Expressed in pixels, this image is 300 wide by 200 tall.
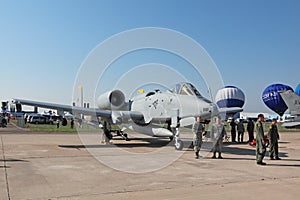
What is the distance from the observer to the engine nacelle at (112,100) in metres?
18.4

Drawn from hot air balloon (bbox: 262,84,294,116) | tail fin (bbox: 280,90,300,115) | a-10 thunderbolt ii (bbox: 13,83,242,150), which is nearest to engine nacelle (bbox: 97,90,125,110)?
a-10 thunderbolt ii (bbox: 13,83,242,150)

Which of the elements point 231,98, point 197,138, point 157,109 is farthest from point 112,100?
point 231,98

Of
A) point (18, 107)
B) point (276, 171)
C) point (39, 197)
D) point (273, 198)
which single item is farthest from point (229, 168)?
point (18, 107)

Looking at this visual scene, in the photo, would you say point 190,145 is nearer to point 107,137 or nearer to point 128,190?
point 107,137

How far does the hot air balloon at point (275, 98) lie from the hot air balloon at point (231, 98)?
6.18 metres

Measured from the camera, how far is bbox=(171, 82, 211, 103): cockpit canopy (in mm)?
13227

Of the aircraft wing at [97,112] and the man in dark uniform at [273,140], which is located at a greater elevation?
the aircraft wing at [97,112]

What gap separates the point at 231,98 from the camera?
212ft

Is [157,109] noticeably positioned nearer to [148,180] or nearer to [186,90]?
[186,90]

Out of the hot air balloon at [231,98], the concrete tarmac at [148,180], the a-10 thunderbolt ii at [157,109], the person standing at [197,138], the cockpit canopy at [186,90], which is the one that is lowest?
the concrete tarmac at [148,180]

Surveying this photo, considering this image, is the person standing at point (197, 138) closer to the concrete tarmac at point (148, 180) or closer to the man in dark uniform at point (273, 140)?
the concrete tarmac at point (148, 180)

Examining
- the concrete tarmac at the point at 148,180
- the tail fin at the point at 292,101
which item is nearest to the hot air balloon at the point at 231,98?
the tail fin at the point at 292,101

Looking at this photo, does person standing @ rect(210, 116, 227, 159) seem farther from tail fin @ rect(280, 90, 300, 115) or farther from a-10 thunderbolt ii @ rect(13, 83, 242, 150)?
tail fin @ rect(280, 90, 300, 115)

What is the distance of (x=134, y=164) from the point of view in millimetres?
9180
